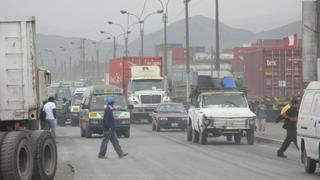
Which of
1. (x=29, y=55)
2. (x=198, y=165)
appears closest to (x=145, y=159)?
(x=198, y=165)

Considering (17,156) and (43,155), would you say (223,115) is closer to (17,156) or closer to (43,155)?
(43,155)

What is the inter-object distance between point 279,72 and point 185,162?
1141 inches

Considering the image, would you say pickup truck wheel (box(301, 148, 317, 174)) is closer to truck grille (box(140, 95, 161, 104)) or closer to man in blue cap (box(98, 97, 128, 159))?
man in blue cap (box(98, 97, 128, 159))

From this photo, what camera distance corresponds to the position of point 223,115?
95.9 ft

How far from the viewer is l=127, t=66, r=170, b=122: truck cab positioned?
53188 mm

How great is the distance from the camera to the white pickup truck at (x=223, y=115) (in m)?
29.2

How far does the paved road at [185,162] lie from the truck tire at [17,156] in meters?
2.56

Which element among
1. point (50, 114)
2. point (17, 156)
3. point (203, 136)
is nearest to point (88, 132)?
point (50, 114)

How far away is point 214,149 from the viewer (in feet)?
89.4

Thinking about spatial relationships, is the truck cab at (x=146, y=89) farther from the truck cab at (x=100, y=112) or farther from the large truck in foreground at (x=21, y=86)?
the large truck in foreground at (x=21, y=86)

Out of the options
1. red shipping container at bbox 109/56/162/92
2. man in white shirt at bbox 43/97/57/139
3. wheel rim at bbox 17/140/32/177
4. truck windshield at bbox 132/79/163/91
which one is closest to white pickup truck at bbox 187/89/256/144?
man in white shirt at bbox 43/97/57/139

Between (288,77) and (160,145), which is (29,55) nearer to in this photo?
(160,145)

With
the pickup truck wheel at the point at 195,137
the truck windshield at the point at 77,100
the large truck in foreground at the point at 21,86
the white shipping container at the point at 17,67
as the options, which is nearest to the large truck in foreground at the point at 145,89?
the truck windshield at the point at 77,100

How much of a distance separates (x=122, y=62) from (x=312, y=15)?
88.2 ft
